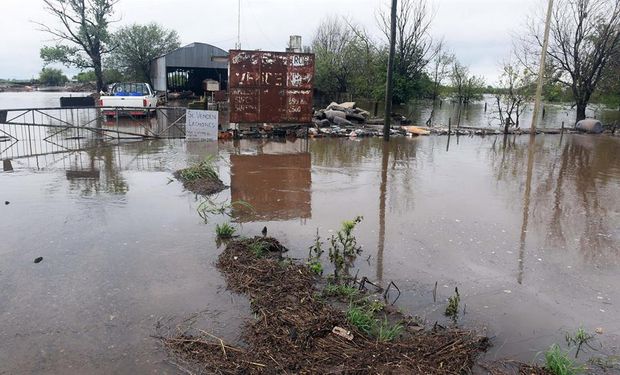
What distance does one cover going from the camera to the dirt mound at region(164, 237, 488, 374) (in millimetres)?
3701

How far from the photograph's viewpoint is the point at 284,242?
673cm

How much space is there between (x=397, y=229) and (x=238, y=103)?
1148 cm

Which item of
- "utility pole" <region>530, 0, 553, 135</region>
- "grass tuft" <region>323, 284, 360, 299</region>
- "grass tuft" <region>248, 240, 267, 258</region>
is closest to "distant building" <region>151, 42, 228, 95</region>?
"utility pole" <region>530, 0, 553, 135</region>

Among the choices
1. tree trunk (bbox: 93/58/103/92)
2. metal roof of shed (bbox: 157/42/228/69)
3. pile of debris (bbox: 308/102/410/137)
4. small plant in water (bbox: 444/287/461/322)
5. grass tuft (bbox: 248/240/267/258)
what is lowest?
small plant in water (bbox: 444/287/461/322)

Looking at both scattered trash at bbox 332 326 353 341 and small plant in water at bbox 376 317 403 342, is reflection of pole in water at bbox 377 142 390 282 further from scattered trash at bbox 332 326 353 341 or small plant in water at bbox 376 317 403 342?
scattered trash at bbox 332 326 353 341

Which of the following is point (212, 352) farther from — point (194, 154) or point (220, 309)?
point (194, 154)

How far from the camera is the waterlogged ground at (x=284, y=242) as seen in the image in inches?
173

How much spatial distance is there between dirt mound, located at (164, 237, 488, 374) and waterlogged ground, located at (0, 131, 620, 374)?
0.23 meters

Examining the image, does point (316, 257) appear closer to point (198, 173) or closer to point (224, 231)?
point (224, 231)

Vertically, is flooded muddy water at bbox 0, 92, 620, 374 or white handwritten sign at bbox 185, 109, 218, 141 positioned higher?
white handwritten sign at bbox 185, 109, 218, 141

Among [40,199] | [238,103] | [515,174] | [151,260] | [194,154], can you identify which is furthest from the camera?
[238,103]

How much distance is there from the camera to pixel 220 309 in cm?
472

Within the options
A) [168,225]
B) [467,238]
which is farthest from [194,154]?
[467,238]

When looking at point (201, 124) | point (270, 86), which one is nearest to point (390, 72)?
point (270, 86)
